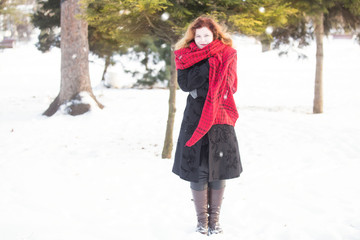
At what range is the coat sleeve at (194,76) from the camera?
8.80 ft

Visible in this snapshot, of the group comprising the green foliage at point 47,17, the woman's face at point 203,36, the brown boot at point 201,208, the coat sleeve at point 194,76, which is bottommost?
the brown boot at point 201,208

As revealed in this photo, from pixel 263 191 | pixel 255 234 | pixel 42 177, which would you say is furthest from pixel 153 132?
pixel 255 234

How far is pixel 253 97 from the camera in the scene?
13.3 meters

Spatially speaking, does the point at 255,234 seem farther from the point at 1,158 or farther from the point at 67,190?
the point at 1,158

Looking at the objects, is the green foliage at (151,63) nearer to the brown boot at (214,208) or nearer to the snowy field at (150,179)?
the snowy field at (150,179)

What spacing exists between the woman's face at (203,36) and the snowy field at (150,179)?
129 centimetres

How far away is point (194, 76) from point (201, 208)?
111 cm

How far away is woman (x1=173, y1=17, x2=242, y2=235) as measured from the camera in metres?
2.69

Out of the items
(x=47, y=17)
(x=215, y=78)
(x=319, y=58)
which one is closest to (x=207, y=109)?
(x=215, y=78)

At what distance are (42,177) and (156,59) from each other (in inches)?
437

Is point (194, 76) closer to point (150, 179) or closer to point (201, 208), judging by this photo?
point (201, 208)

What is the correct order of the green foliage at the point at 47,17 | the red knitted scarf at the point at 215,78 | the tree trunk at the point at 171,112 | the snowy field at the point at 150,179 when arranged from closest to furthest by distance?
the red knitted scarf at the point at 215,78, the snowy field at the point at 150,179, the tree trunk at the point at 171,112, the green foliage at the point at 47,17

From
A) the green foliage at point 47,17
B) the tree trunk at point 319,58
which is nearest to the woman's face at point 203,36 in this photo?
the tree trunk at point 319,58

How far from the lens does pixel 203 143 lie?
276 centimetres
